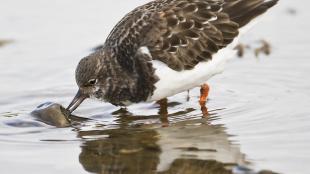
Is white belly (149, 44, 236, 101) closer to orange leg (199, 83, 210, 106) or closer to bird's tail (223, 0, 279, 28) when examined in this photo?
orange leg (199, 83, 210, 106)

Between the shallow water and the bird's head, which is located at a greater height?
the bird's head

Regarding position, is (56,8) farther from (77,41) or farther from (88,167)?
(88,167)

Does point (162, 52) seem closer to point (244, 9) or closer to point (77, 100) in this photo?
point (77, 100)

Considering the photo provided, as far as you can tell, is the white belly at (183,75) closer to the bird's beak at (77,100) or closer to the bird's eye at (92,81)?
the bird's eye at (92,81)

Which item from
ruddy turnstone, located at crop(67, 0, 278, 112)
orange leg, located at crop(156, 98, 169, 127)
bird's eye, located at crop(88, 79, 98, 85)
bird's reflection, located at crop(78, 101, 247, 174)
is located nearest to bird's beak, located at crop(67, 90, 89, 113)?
ruddy turnstone, located at crop(67, 0, 278, 112)

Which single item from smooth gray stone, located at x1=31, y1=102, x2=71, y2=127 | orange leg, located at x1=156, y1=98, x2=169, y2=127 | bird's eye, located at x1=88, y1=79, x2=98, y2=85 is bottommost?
orange leg, located at x1=156, y1=98, x2=169, y2=127

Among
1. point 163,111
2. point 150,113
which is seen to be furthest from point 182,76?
point 150,113
